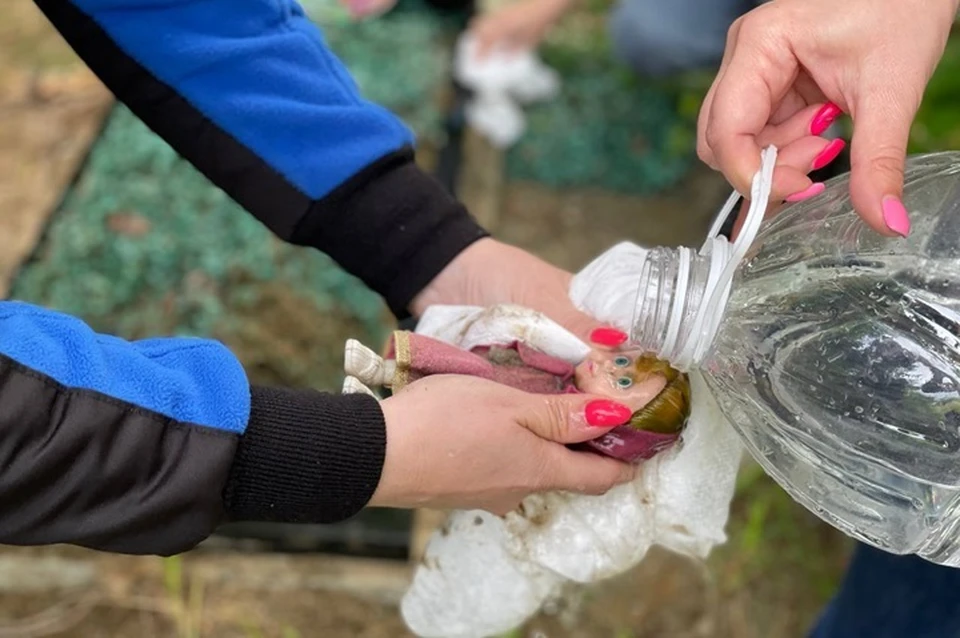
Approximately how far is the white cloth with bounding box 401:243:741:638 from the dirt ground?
1.15ft

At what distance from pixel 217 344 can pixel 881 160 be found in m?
0.51

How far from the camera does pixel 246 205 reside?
1.09 m

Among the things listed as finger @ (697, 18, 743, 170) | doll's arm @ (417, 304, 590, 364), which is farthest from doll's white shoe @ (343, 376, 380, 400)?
finger @ (697, 18, 743, 170)

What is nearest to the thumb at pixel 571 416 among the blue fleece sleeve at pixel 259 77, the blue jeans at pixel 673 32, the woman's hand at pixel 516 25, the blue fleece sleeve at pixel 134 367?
the blue fleece sleeve at pixel 134 367

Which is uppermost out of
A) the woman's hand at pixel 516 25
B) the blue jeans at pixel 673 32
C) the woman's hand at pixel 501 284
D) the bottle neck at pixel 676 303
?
the bottle neck at pixel 676 303

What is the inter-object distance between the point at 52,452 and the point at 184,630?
86 centimetres

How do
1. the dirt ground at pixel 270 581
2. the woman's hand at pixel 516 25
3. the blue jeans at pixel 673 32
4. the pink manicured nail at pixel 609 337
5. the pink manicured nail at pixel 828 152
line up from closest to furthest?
the pink manicured nail at pixel 828 152 → the pink manicured nail at pixel 609 337 → the dirt ground at pixel 270 581 → the blue jeans at pixel 673 32 → the woman's hand at pixel 516 25

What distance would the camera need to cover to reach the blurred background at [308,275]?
5.02ft

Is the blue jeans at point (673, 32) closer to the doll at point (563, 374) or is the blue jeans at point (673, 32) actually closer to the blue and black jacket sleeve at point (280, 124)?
the blue and black jacket sleeve at point (280, 124)

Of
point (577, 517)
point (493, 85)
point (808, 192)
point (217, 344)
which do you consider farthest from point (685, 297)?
point (493, 85)

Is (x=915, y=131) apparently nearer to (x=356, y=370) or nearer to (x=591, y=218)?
(x=591, y=218)

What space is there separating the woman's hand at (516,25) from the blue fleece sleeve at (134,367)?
5.18ft

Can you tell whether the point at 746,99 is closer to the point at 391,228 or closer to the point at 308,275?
the point at 391,228

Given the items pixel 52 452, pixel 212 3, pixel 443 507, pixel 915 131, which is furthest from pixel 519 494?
pixel 915 131
